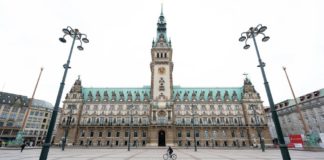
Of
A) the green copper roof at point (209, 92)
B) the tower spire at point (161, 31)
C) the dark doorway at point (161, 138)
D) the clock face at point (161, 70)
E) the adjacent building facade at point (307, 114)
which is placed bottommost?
the dark doorway at point (161, 138)

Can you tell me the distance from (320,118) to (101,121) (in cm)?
7434

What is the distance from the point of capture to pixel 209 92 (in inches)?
2692

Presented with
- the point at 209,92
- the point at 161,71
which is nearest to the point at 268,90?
the point at 161,71

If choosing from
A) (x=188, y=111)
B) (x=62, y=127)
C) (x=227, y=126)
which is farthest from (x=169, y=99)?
(x=62, y=127)

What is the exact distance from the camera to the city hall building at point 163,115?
189ft

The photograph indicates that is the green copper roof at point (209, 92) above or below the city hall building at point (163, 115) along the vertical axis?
above

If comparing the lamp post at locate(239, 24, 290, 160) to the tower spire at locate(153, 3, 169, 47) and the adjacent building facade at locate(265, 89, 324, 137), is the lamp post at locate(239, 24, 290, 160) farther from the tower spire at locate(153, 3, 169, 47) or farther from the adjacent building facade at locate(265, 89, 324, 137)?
the tower spire at locate(153, 3, 169, 47)

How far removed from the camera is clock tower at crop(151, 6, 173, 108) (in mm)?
62219

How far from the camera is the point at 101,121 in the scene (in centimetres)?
6256

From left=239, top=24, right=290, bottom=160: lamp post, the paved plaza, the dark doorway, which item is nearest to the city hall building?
the dark doorway

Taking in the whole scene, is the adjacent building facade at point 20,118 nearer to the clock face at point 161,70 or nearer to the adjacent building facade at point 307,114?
the clock face at point 161,70

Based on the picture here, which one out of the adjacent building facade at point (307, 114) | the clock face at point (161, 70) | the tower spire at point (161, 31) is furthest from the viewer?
the tower spire at point (161, 31)

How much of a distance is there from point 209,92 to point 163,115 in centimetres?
2275

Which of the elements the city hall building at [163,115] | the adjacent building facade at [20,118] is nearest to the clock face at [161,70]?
the city hall building at [163,115]
